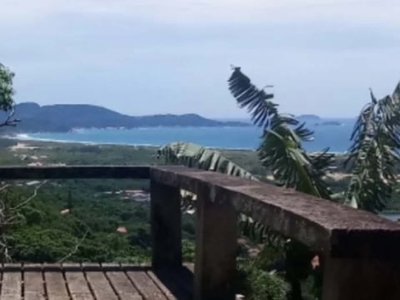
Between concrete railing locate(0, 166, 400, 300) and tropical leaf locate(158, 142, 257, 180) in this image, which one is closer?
concrete railing locate(0, 166, 400, 300)

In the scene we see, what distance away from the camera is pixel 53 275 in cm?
545

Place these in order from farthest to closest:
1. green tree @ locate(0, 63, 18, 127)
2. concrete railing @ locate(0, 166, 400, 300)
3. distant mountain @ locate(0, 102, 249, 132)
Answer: distant mountain @ locate(0, 102, 249, 132) → green tree @ locate(0, 63, 18, 127) → concrete railing @ locate(0, 166, 400, 300)

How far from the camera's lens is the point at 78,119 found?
158 meters

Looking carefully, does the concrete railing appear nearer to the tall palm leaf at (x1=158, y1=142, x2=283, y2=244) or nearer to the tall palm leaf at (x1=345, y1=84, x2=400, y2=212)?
the tall palm leaf at (x1=158, y1=142, x2=283, y2=244)

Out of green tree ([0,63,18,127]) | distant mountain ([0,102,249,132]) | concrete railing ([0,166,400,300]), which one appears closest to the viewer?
concrete railing ([0,166,400,300])

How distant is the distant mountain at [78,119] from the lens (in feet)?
434

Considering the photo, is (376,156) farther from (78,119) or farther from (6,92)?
(78,119)

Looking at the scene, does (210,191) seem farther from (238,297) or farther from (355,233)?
(355,233)

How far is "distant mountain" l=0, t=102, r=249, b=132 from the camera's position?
5211 inches

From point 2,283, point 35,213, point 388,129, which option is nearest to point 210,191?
point 2,283

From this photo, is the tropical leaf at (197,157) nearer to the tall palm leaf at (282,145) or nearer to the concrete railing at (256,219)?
the tall palm leaf at (282,145)

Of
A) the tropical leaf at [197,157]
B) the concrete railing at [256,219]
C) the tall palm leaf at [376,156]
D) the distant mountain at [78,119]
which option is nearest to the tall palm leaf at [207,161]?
the tropical leaf at [197,157]

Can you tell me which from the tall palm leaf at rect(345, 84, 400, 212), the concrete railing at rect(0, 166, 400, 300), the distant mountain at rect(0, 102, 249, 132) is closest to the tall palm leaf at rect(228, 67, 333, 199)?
the tall palm leaf at rect(345, 84, 400, 212)

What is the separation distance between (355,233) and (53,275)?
332cm
